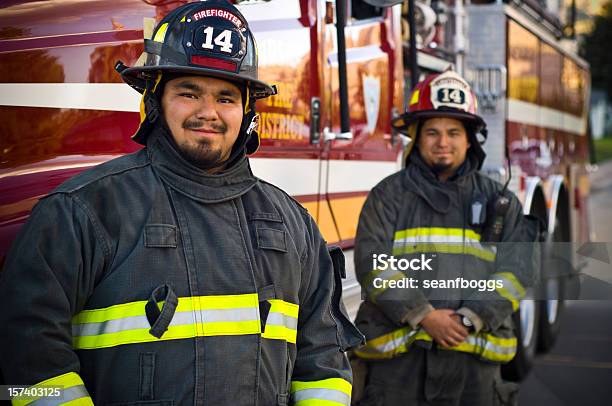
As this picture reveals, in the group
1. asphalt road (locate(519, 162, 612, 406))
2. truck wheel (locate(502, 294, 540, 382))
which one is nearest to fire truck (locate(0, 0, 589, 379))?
truck wheel (locate(502, 294, 540, 382))

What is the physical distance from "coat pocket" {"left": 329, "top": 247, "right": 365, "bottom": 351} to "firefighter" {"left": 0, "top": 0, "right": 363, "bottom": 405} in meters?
0.03

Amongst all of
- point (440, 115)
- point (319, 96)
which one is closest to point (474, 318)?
A: point (440, 115)

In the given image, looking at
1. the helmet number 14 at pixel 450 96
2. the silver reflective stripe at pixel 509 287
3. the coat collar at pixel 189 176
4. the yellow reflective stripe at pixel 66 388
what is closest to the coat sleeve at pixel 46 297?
the yellow reflective stripe at pixel 66 388

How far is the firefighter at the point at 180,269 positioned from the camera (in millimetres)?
1924

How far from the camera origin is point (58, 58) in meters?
2.51

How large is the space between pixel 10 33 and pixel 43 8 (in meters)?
0.13

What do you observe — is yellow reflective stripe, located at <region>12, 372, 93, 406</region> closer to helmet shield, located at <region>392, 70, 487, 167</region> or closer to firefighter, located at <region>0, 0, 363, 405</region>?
firefighter, located at <region>0, 0, 363, 405</region>

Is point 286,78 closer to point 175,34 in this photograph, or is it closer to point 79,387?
point 175,34

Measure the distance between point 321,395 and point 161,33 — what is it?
3.09 feet

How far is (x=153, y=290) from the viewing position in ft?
6.63

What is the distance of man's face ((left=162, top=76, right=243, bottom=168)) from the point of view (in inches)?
86.1

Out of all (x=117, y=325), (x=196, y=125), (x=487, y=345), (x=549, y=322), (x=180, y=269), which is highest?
(x=196, y=125)

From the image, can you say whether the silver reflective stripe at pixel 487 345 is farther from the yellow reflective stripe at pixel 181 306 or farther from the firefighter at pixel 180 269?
the yellow reflective stripe at pixel 181 306

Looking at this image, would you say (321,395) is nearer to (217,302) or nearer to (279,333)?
(279,333)
